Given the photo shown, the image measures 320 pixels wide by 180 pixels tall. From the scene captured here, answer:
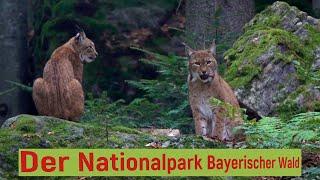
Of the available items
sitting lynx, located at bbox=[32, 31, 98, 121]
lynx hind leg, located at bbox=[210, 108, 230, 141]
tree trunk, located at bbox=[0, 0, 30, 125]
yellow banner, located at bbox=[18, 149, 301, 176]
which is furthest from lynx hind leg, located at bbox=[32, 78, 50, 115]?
tree trunk, located at bbox=[0, 0, 30, 125]

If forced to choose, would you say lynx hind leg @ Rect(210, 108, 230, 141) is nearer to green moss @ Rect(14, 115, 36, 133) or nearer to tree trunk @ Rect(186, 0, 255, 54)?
green moss @ Rect(14, 115, 36, 133)

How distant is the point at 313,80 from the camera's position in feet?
34.7

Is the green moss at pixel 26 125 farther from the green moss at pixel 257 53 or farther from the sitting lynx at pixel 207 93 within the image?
the green moss at pixel 257 53

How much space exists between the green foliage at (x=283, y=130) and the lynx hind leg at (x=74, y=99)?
3899 millimetres

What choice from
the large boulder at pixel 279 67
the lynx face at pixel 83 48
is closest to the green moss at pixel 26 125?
the large boulder at pixel 279 67

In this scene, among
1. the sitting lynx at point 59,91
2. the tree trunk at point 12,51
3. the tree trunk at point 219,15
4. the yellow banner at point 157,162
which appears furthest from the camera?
the tree trunk at point 12,51

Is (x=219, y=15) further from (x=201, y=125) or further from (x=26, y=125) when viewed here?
(x=26, y=125)

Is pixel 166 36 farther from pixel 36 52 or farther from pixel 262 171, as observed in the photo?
pixel 262 171

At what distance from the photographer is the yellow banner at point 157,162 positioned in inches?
287

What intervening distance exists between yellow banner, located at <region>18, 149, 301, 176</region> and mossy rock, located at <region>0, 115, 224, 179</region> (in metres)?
0.15

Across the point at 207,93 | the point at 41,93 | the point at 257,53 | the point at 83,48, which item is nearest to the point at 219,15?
the point at 83,48

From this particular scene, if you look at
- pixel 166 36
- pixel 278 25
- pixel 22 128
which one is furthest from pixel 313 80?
pixel 166 36

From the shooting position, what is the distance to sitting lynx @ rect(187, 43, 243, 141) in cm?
1032

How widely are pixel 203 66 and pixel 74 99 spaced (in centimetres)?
191
